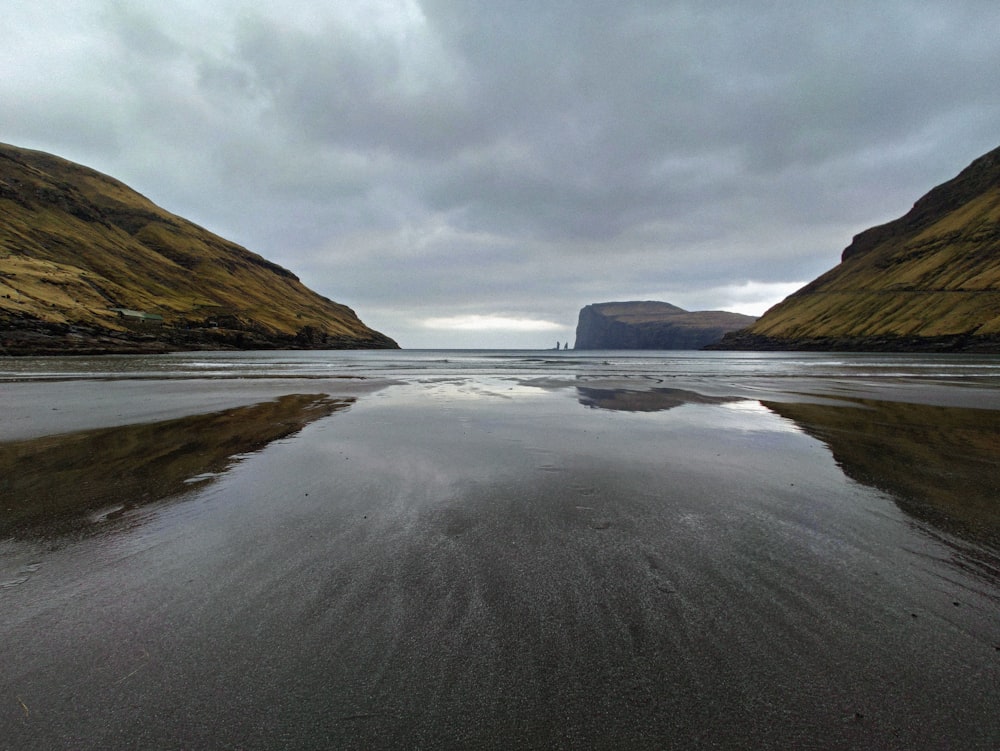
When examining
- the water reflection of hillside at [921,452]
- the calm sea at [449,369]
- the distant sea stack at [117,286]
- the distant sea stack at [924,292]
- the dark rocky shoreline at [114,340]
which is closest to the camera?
the water reflection of hillside at [921,452]

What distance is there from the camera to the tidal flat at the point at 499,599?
8.25 ft

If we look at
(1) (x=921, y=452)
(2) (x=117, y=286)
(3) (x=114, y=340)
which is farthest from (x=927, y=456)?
(2) (x=117, y=286)

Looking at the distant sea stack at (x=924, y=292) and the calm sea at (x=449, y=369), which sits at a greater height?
the distant sea stack at (x=924, y=292)

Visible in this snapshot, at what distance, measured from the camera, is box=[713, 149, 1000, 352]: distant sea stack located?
4417 inches

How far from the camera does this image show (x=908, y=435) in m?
11.3

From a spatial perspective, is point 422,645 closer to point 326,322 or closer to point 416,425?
point 416,425

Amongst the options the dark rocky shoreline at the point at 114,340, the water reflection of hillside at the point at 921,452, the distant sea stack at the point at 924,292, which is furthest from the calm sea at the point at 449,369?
the distant sea stack at the point at 924,292

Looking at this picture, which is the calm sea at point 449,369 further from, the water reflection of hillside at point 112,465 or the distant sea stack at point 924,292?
the distant sea stack at point 924,292

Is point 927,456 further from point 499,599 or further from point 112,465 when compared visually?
point 112,465

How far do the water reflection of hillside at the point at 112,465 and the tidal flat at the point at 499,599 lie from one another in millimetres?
74

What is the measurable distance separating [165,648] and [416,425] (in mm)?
9570

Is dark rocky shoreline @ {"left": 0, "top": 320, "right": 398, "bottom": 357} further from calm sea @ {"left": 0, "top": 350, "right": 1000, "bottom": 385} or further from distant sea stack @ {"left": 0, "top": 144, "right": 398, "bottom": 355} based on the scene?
calm sea @ {"left": 0, "top": 350, "right": 1000, "bottom": 385}

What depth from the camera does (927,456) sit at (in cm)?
911

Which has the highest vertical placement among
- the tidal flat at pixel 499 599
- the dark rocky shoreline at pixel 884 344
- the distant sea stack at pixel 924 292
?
the distant sea stack at pixel 924 292
